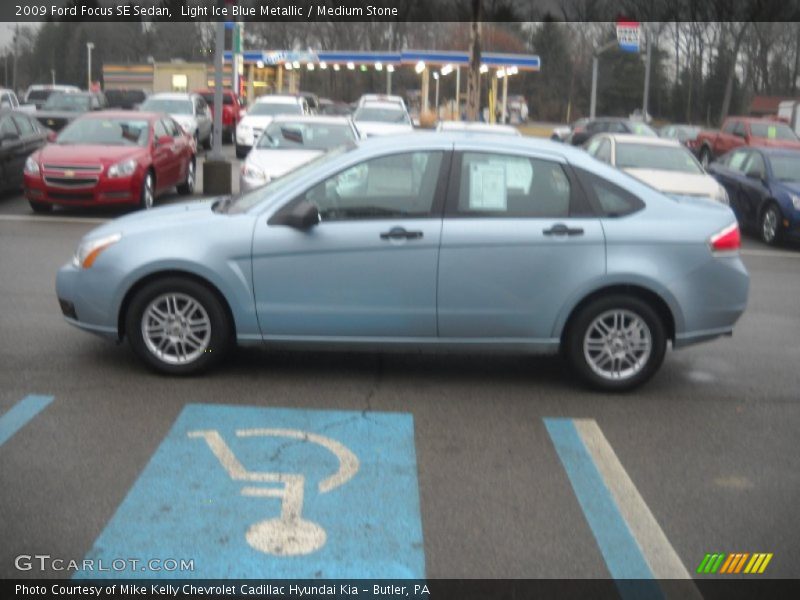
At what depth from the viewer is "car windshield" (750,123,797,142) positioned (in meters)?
29.0

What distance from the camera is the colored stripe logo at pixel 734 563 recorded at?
433 centimetres

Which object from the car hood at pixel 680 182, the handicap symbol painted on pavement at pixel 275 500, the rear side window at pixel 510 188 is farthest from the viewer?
the car hood at pixel 680 182

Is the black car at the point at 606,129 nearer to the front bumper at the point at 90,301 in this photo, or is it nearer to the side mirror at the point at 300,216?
the side mirror at the point at 300,216

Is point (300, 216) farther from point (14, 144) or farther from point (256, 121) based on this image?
point (256, 121)

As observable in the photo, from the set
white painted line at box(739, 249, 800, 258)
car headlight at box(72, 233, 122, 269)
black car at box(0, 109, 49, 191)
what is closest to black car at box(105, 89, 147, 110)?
black car at box(0, 109, 49, 191)

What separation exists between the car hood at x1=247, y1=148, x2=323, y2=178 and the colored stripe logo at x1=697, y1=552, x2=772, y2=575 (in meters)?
10.6

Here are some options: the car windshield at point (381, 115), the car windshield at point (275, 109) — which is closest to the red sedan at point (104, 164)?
the car windshield at point (381, 115)

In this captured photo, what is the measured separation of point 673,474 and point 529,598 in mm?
1808

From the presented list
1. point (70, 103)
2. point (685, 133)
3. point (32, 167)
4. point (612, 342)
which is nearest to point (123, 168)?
point (32, 167)

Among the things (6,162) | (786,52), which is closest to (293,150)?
(6,162)

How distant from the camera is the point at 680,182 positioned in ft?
50.5

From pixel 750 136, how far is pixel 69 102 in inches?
852

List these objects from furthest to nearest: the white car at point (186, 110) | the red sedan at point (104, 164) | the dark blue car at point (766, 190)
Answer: the white car at point (186, 110) < the dark blue car at point (766, 190) < the red sedan at point (104, 164)

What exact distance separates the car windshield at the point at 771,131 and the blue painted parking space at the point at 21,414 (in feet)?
85.7
